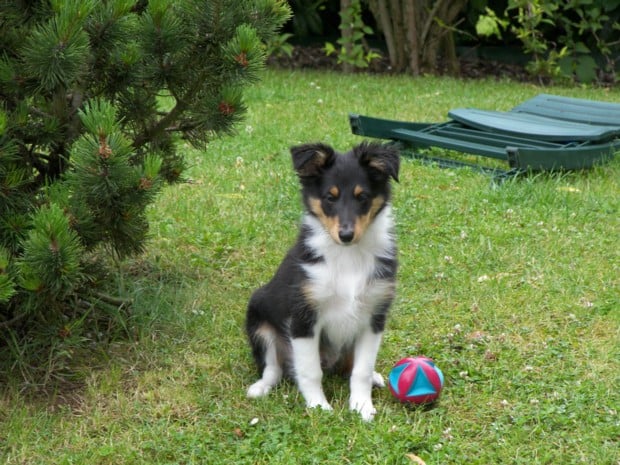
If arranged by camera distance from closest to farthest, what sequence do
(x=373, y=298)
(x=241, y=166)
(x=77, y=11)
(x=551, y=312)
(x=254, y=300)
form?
(x=77, y=11), (x=373, y=298), (x=254, y=300), (x=551, y=312), (x=241, y=166)

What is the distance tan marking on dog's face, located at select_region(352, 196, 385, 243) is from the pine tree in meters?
0.84

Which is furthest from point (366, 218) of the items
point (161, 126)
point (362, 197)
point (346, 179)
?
point (161, 126)

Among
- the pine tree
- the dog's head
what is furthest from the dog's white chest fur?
the pine tree

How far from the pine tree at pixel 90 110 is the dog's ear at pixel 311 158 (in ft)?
1.51

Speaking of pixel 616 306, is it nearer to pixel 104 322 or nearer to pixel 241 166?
pixel 104 322

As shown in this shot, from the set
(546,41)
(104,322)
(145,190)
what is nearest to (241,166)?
(104,322)

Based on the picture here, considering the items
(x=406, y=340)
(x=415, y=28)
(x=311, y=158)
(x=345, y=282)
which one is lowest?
(x=415, y=28)

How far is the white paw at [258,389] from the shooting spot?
4.41 meters

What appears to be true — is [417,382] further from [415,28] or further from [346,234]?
[415,28]

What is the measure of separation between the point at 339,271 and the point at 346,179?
43 cm

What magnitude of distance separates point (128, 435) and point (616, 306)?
9.73ft

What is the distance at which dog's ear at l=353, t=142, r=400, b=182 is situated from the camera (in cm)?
425

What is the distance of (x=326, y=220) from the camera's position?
427 cm

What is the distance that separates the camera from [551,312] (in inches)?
209
